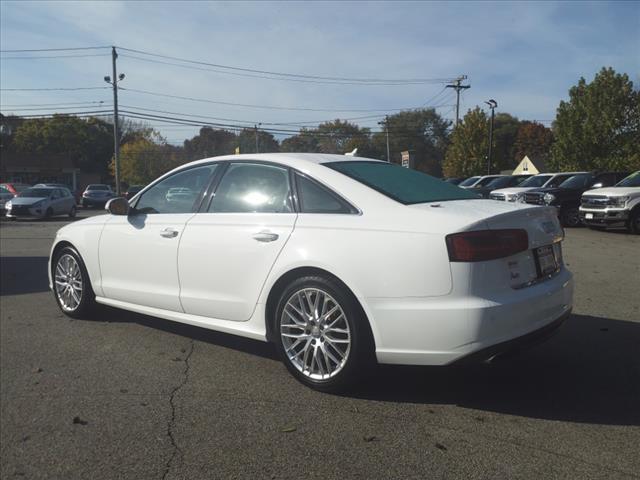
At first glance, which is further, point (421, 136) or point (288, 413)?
point (421, 136)

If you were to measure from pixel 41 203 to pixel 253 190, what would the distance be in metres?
22.7

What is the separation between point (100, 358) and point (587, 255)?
9.04m

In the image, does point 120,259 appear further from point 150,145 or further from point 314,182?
point 150,145

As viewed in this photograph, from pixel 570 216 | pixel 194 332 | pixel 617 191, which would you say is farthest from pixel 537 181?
pixel 194 332

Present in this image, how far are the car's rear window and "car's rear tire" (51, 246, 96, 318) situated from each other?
2869mm

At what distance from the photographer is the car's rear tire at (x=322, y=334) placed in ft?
11.3

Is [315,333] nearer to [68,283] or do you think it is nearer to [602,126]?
[68,283]

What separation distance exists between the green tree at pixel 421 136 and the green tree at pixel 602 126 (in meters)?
38.9

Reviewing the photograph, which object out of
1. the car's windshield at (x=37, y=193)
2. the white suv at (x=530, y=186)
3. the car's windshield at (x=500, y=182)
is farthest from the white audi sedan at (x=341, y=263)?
the car's windshield at (x=37, y=193)

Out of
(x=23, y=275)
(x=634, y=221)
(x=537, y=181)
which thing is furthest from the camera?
(x=537, y=181)

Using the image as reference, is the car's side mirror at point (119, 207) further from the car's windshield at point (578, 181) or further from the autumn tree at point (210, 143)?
the autumn tree at point (210, 143)

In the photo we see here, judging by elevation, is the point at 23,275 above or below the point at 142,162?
below

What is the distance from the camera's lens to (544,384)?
3711 mm

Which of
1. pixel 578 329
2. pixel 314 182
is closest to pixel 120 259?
pixel 314 182
